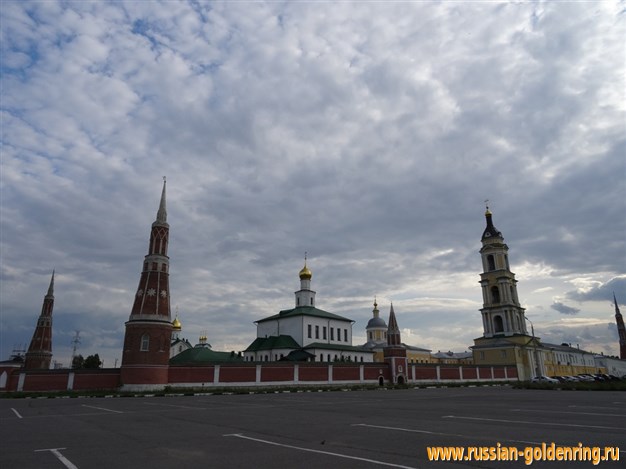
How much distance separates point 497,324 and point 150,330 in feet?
199

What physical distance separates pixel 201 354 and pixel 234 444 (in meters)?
48.3

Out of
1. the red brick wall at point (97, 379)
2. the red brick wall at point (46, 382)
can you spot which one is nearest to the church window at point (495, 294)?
the red brick wall at point (97, 379)

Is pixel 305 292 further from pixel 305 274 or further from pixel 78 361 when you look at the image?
pixel 78 361

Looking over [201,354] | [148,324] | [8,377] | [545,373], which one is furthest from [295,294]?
[545,373]

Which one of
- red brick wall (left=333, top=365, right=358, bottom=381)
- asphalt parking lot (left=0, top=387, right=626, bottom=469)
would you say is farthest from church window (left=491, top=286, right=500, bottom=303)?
asphalt parking lot (left=0, top=387, right=626, bottom=469)

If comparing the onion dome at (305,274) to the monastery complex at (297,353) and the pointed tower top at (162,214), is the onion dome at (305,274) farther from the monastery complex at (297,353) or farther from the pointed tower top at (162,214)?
the pointed tower top at (162,214)

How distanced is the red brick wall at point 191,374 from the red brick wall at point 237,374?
1137mm

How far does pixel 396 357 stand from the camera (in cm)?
5409

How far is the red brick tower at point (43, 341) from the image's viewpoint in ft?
192

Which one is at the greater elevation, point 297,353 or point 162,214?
point 162,214

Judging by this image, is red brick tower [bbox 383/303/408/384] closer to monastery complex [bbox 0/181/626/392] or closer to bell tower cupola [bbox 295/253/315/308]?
monastery complex [bbox 0/181/626/392]

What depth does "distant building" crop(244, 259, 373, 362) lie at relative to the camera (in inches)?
2315

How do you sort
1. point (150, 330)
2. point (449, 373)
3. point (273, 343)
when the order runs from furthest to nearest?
point (273, 343), point (449, 373), point (150, 330)

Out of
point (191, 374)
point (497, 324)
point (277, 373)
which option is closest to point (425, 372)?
point (277, 373)
